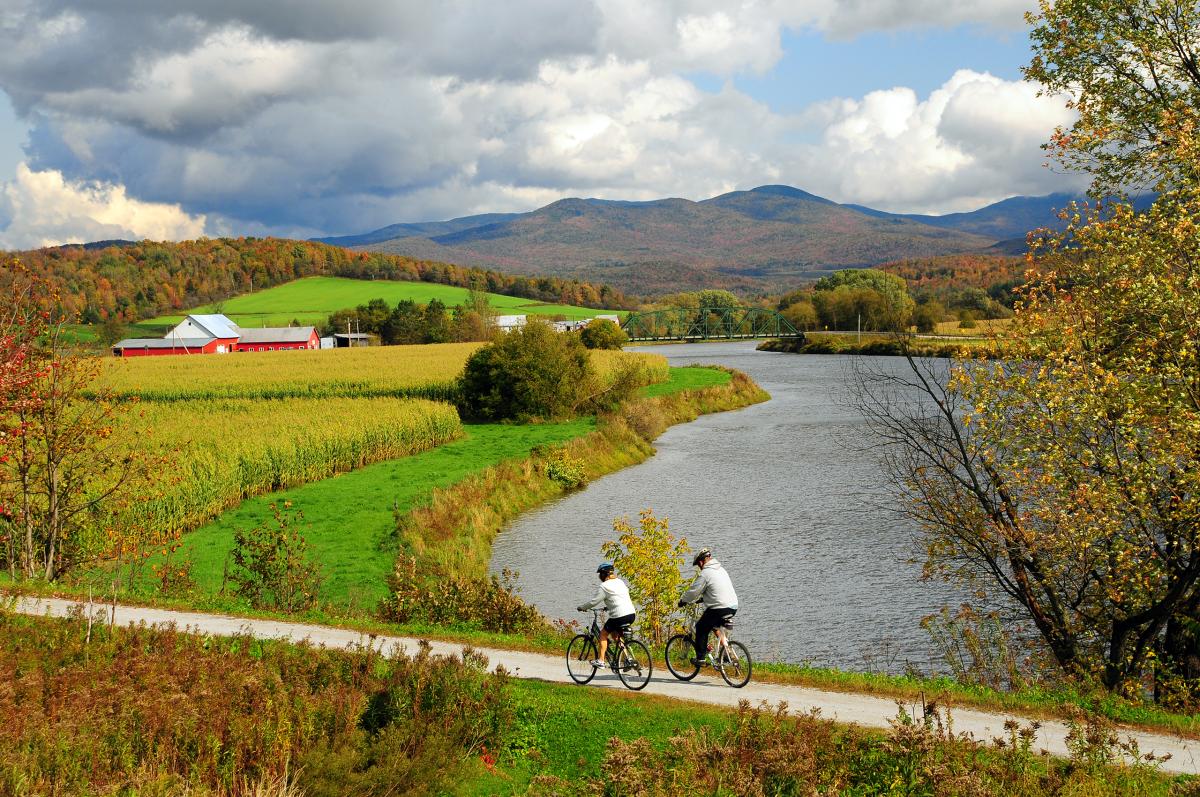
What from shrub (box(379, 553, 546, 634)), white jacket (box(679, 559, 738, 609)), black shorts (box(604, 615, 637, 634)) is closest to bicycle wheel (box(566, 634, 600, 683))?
black shorts (box(604, 615, 637, 634))

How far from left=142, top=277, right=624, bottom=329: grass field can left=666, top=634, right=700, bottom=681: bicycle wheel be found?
5688 inches

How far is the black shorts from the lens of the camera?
13.6m

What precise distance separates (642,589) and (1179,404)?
9.62 metres

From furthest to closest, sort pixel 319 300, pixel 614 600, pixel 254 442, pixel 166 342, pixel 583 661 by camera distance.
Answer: pixel 319 300
pixel 166 342
pixel 254 442
pixel 583 661
pixel 614 600

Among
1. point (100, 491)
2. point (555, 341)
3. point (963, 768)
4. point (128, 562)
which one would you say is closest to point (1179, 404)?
point (963, 768)

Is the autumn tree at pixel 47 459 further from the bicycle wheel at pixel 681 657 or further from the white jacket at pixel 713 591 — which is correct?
the white jacket at pixel 713 591

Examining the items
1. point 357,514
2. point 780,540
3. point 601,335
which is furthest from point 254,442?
point 601,335

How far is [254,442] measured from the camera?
32594 mm

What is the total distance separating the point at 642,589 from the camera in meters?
18.0

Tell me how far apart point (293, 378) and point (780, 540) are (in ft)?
141

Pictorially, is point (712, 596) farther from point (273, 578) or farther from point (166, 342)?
point (166, 342)

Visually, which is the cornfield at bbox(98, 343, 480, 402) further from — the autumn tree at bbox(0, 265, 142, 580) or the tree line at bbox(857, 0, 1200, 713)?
the tree line at bbox(857, 0, 1200, 713)

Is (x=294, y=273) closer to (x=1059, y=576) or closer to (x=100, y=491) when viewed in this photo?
(x=100, y=491)

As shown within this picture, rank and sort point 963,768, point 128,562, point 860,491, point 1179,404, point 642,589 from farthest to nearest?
point 860,491 < point 128,562 < point 642,589 < point 1179,404 < point 963,768
